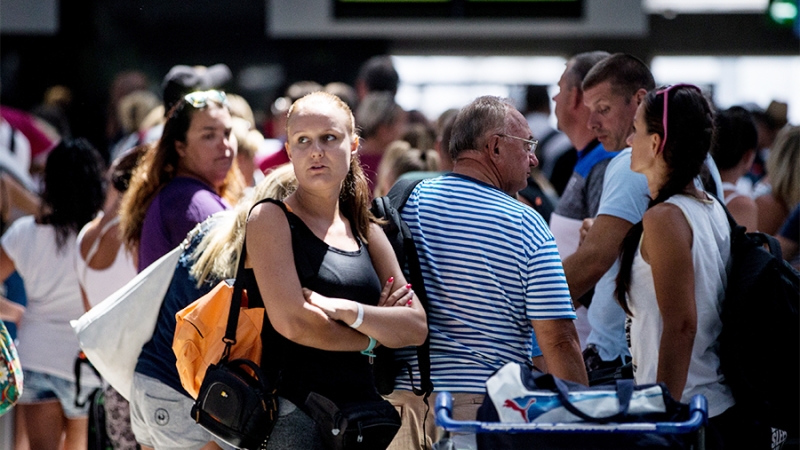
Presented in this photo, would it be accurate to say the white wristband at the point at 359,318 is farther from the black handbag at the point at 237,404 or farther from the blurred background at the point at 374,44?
the blurred background at the point at 374,44

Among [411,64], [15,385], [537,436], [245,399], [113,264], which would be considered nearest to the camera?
[537,436]

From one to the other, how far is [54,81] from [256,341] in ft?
27.2

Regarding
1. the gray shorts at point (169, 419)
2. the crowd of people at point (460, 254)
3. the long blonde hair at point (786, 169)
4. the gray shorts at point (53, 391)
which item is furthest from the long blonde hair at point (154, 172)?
the long blonde hair at point (786, 169)

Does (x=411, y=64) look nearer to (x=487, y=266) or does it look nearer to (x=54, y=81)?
(x=54, y=81)

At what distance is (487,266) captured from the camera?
9.85ft

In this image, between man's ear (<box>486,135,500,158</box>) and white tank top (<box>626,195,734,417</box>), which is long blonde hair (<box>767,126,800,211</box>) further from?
man's ear (<box>486,135,500,158</box>)

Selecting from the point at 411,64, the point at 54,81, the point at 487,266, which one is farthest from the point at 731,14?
the point at 487,266

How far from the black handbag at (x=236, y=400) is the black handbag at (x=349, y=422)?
0.12 m

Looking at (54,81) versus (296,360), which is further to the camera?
(54,81)

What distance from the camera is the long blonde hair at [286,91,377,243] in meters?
2.95

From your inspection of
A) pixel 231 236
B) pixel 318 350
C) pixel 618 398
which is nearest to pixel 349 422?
pixel 318 350

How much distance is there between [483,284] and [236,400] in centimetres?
80

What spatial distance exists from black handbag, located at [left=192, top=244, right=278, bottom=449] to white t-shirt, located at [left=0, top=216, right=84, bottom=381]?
220 centimetres

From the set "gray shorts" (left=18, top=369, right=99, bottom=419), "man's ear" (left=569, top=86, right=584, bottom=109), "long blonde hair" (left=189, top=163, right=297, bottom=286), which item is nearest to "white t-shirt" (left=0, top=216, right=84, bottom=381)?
"gray shorts" (left=18, top=369, right=99, bottom=419)
